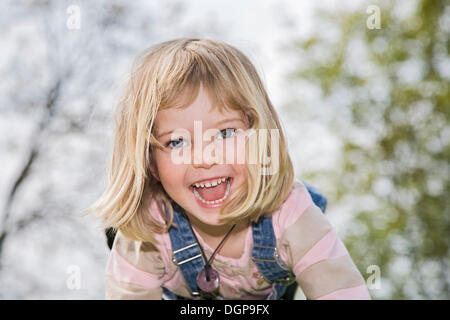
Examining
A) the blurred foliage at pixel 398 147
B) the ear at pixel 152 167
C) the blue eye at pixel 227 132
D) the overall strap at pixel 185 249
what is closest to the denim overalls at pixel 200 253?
the overall strap at pixel 185 249

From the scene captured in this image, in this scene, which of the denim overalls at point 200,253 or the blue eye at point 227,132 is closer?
the blue eye at point 227,132

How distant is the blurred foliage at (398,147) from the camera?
5598 millimetres

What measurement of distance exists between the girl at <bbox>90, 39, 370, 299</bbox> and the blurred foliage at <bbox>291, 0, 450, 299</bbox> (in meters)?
4.68

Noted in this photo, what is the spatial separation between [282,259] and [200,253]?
180 mm

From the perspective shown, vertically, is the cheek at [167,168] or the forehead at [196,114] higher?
the forehead at [196,114]

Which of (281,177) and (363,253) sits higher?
(281,177)

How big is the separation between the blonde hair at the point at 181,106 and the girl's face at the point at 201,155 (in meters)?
0.02

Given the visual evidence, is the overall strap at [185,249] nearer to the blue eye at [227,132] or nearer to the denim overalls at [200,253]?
the denim overalls at [200,253]

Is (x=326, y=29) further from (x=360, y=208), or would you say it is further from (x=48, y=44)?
(x=48, y=44)
